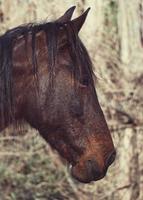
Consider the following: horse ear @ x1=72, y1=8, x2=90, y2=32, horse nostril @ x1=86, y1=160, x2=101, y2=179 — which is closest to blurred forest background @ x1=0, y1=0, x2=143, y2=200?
horse nostril @ x1=86, y1=160, x2=101, y2=179

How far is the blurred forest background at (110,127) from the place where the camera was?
6.70 m

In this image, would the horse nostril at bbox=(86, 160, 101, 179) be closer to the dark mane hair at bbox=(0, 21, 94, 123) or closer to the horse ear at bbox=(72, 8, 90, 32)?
the dark mane hair at bbox=(0, 21, 94, 123)

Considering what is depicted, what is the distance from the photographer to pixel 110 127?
22.4 ft

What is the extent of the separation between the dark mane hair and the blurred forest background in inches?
95.9

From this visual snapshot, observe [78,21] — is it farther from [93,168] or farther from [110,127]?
[110,127]

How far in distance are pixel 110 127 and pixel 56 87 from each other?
2.84m

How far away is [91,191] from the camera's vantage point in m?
6.65

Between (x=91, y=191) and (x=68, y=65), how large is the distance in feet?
9.26

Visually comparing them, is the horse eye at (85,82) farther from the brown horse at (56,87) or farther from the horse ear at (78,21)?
the horse ear at (78,21)

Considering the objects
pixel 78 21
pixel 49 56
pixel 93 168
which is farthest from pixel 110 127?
pixel 49 56

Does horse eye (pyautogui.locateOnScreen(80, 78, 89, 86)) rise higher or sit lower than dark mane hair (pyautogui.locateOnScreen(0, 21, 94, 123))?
lower

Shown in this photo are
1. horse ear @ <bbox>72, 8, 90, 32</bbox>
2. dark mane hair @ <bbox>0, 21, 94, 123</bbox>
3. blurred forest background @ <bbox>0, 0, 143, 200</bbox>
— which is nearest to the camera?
dark mane hair @ <bbox>0, 21, 94, 123</bbox>

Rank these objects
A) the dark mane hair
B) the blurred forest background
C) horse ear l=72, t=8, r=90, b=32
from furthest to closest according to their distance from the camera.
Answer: the blurred forest background → horse ear l=72, t=8, r=90, b=32 → the dark mane hair

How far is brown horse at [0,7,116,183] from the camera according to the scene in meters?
4.04
